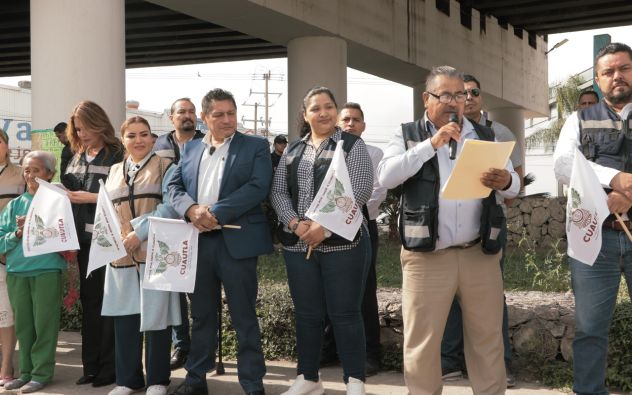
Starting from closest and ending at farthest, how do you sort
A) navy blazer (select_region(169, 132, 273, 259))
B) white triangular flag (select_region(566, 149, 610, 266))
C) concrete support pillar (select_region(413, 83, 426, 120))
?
white triangular flag (select_region(566, 149, 610, 266)), navy blazer (select_region(169, 132, 273, 259)), concrete support pillar (select_region(413, 83, 426, 120))

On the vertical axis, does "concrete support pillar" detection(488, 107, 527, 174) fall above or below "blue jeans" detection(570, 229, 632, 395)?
above

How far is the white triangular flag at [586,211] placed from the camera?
3984 mm

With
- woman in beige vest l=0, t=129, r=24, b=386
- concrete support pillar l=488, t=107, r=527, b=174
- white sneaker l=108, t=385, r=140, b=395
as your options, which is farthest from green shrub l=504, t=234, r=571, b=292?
concrete support pillar l=488, t=107, r=527, b=174

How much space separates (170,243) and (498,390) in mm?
2299

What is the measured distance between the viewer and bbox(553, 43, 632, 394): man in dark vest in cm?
409

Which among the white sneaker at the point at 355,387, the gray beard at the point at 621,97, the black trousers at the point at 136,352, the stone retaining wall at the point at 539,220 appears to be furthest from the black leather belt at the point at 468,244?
the stone retaining wall at the point at 539,220

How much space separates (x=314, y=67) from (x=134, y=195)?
37.5 feet

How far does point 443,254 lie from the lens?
423 cm

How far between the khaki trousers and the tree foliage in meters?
38.2

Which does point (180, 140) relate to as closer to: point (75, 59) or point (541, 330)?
point (541, 330)

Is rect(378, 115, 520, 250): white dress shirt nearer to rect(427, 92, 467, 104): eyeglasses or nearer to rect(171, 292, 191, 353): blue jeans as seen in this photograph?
rect(427, 92, 467, 104): eyeglasses

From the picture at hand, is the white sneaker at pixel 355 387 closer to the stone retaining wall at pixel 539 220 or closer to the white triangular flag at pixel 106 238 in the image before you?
the white triangular flag at pixel 106 238

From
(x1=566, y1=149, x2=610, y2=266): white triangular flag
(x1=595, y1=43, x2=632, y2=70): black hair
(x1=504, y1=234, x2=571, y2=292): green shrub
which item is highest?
(x1=595, y1=43, x2=632, y2=70): black hair

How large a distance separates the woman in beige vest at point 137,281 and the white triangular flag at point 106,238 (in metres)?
0.06
